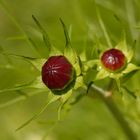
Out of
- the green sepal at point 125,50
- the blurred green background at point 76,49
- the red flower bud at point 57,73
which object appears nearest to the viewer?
the red flower bud at point 57,73

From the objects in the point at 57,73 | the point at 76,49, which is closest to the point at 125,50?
the point at 57,73

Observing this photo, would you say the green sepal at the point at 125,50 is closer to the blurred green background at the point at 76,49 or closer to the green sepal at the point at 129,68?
the green sepal at the point at 129,68

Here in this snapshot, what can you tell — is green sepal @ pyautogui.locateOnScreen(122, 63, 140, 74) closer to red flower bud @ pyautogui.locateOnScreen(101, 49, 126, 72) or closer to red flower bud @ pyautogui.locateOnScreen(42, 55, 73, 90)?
red flower bud @ pyautogui.locateOnScreen(101, 49, 126, 72)

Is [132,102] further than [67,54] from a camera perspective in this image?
Yes

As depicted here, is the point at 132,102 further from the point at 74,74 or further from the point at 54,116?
the point at 54,116

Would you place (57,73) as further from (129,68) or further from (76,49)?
(76,49)

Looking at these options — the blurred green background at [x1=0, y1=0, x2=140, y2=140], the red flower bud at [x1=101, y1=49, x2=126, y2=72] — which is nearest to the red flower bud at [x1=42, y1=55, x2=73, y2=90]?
the red flower bud at [x1=101, y1=49, x2=126, y2=72]

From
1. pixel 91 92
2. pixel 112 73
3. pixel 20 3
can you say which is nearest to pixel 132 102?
pixel 91 92

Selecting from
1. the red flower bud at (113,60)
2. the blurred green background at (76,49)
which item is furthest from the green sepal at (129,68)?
the blurred green background at (76,49)
